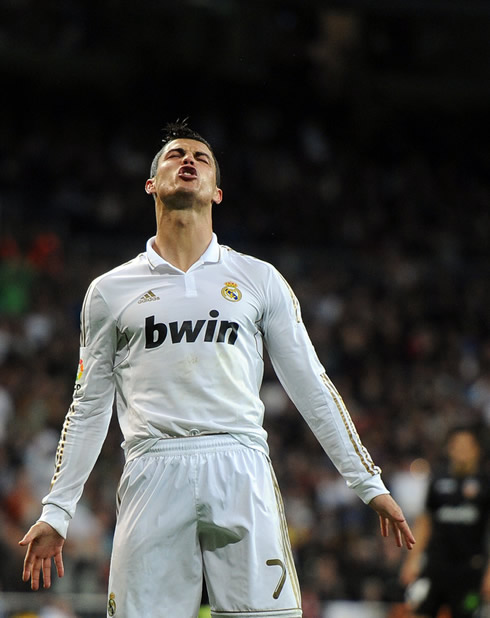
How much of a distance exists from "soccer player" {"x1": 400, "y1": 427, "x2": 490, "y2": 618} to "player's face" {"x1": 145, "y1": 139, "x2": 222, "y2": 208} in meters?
3.64

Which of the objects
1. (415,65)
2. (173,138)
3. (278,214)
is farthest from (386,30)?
(173,138)

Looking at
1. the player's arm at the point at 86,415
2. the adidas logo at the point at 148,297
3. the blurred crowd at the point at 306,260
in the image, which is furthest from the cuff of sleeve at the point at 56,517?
the blurred crowd at the point at 306,260

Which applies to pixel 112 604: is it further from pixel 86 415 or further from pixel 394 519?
pixel 394 519

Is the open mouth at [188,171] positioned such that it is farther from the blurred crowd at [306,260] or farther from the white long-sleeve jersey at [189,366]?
the blurred crowd at [306,260]

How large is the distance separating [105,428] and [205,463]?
0.53m

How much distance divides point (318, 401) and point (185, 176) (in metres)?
→ 0.98

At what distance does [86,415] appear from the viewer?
3928mm

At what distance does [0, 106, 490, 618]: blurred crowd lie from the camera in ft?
35.3

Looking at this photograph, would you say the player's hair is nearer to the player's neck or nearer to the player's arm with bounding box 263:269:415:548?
the player's neck

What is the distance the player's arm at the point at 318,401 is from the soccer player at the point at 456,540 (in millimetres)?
3375

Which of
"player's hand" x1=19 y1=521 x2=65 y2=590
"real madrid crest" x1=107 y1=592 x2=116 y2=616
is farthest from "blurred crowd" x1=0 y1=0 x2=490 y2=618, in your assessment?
"real madrid crest" x1=107 y1=592 x2=116 y2=616

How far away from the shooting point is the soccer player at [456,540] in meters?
7.05

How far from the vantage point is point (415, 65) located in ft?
67.6

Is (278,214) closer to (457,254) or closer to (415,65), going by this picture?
(457,254)
